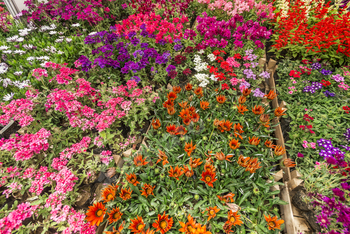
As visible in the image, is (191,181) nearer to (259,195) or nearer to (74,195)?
(259,195)

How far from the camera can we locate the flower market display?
1.83 m

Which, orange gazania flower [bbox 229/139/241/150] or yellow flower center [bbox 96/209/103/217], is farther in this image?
orange gazania flower [bbox 229/139/241/150]

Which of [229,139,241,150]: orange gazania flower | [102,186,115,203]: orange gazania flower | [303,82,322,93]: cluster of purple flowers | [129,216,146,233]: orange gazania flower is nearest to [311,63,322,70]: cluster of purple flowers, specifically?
[303,82,322,93]: cluster of purple flowers

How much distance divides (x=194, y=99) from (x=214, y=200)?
1684mm

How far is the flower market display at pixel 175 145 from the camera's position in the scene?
1.83 meters

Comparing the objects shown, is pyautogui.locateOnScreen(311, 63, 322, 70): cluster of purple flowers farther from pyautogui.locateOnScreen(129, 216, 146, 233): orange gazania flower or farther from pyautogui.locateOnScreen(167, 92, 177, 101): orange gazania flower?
pyautogui.locateOnScreen(129, 216, 146, 233): orange gazania flower

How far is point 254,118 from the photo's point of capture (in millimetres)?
2787

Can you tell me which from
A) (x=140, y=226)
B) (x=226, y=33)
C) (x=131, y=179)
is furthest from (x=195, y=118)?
(x=226, y=33)

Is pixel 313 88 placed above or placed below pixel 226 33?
below

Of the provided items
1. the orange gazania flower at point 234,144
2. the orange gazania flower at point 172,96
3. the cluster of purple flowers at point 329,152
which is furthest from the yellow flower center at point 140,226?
the cluster of purple flowers at point 329,152

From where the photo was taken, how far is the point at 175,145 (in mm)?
2416

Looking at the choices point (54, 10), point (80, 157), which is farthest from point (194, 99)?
point (54, 10)

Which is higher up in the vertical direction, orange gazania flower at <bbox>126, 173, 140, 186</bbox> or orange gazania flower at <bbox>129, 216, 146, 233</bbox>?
orange gazania flower at <bbox>126, 173, 140, 186</bbox>

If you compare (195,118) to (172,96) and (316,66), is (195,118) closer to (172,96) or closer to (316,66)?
(172,96)
